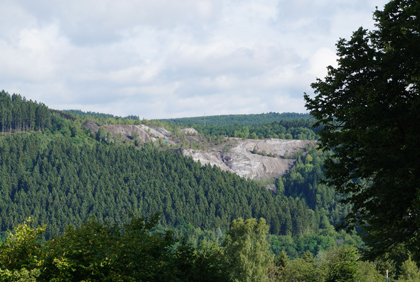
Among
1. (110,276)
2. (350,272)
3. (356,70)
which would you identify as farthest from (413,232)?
(350,272)

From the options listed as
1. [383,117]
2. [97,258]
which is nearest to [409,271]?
[383,117]

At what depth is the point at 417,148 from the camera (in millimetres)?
20188

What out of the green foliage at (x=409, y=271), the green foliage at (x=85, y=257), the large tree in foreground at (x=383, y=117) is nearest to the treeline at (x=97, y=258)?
the green foliage at (x=85, y=257)

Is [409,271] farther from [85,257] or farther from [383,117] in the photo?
[85,257]

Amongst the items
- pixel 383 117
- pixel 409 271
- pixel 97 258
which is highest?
pixel 383 117

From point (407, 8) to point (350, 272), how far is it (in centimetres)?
3549

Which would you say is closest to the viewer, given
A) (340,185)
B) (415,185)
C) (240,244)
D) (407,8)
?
(415,185)

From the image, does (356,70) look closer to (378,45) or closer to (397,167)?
(378,45)

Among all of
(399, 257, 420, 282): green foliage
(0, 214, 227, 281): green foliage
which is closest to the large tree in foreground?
(0, 214, 227, 281): green foliage

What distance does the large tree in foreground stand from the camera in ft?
66.2

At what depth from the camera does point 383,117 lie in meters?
20.8

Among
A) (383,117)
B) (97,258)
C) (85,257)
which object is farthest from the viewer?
(383,117)

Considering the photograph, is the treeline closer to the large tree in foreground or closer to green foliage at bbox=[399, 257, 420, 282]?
the large tree in foreground

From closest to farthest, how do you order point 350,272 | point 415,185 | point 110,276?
point 110,276
point 415,185
point 350,272
